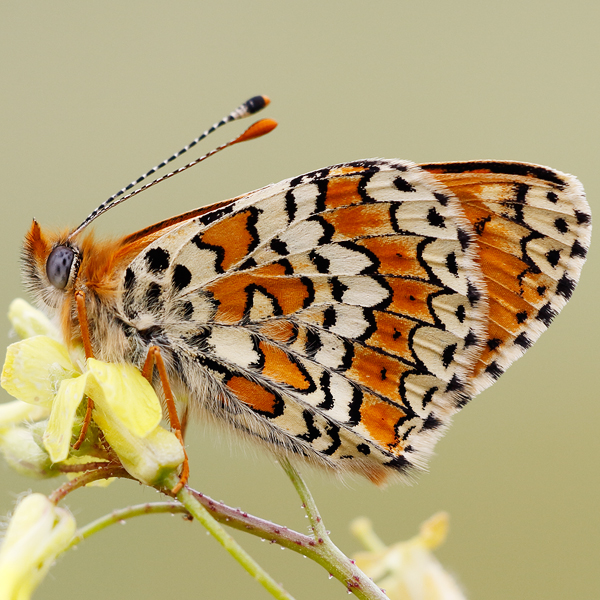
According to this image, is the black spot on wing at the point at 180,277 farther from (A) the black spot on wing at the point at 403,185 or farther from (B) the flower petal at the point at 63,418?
(A) the black spot on wing at the point at 403,185

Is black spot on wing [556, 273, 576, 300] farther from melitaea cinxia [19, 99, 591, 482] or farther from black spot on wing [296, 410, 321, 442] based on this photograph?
black spot on wing [296, 410, 321, 442]

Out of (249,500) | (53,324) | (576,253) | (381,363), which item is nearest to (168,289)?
(53,324)

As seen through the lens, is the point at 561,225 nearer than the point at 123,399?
No

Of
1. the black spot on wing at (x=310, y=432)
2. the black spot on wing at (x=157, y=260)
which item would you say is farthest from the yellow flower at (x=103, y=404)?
the black spot on wing at (x=310, y=432)

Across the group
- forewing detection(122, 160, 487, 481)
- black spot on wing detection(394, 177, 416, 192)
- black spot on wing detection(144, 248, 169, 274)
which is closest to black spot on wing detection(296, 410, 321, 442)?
forewing detection(122, 160, 487, 481)

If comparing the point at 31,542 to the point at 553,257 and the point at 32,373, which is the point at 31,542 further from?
the point at 553,257

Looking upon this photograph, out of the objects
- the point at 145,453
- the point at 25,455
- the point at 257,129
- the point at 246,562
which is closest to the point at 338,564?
the point at 246,562
